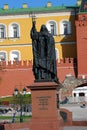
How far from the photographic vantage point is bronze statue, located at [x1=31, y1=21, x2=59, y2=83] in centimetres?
1677

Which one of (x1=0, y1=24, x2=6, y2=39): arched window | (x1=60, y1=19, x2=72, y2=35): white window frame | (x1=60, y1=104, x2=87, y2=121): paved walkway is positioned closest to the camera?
(x1=60, y1=104, x2=87, y2=121): paved walkway

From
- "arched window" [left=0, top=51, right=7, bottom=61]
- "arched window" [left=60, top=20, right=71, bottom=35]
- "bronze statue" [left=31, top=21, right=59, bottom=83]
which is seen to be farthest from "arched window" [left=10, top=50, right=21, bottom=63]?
"bronze statue" [left=31, top=21, right=59, bottom=83]

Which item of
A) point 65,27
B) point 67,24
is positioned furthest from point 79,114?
point 65,27

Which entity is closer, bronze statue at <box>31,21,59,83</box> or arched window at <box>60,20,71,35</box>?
bronze statue at <box>31,21,59,83</box>

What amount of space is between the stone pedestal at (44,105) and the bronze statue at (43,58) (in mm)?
514

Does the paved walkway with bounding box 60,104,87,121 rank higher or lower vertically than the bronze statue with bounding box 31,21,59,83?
lower

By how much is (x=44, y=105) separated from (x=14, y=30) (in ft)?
169

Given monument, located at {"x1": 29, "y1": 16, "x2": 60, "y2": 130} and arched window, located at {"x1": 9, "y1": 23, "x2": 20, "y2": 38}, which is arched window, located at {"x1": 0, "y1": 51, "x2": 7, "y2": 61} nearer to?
arched window, located at {"x1": 9, "y1": 23, "x2": 20, "y2": 38}

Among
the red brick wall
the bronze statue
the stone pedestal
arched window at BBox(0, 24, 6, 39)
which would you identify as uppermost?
the bronze statue

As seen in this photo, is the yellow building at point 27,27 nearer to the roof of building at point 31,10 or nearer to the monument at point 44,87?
the roof of building at point 31,10

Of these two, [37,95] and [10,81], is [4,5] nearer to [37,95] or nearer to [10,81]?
[10,81]

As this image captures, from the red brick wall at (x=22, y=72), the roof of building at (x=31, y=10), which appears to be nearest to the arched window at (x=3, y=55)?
the roof of building at (x=31, y=10)

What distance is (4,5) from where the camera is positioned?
228 feet

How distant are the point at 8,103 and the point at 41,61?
3196 cm
